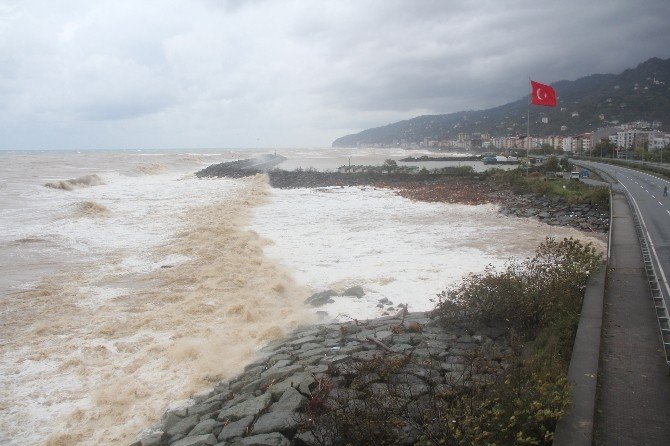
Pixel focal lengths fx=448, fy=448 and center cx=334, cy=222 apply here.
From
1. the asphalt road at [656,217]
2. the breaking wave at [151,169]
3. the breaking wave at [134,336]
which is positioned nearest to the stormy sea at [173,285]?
the breaking wave at [134,336]

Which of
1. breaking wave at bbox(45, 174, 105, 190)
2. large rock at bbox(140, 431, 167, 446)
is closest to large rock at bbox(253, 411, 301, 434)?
large rock at bbox(140, 431, 167, 446)

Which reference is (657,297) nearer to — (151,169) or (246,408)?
(246,408)

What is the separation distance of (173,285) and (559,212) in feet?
61.4

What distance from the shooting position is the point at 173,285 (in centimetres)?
1179

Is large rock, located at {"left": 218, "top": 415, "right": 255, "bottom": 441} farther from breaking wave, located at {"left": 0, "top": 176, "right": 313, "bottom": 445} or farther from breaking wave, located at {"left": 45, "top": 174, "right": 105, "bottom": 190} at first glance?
breaking wave, located at {"left": 45, "top": 174, "right": 105, "bottom": 190}

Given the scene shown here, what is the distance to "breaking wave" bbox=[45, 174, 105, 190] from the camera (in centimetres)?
3716

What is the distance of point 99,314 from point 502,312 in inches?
331

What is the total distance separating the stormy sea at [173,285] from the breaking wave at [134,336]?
30mm

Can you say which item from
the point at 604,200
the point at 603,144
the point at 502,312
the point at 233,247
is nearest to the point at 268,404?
the point at 502,312

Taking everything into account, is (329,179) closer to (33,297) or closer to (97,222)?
A: (97,222)

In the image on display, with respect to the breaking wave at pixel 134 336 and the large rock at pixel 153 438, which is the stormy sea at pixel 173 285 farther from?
the large rock at pixel 153 438

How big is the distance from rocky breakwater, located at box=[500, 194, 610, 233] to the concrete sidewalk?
10846 millimetres

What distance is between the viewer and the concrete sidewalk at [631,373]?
14.9 ft

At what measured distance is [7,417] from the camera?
6.39 metres
